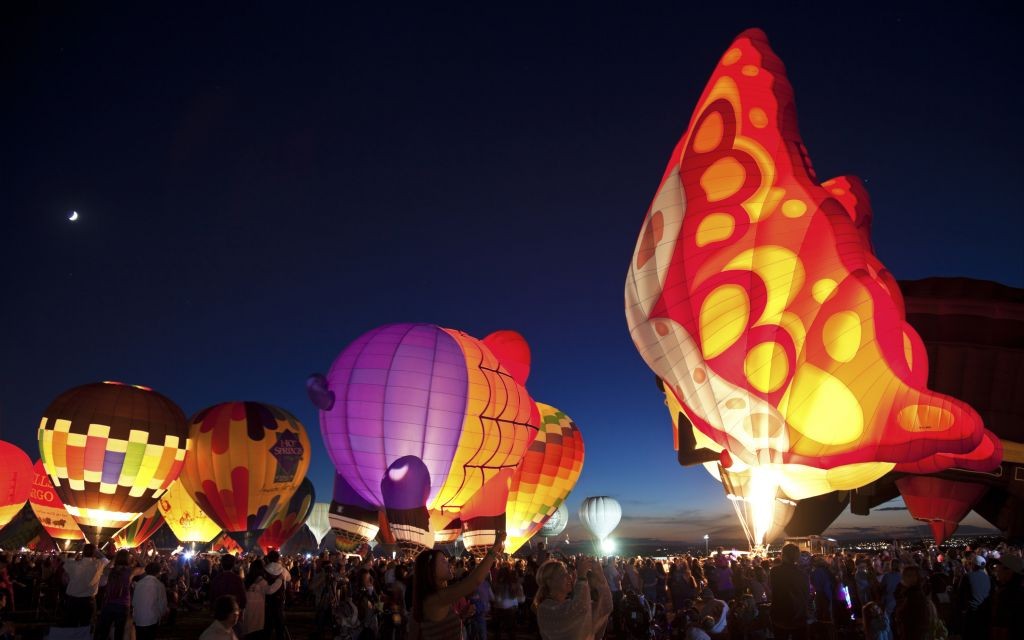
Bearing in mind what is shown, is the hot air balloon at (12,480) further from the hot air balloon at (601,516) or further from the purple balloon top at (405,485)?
the hot air balloon at (601,516)

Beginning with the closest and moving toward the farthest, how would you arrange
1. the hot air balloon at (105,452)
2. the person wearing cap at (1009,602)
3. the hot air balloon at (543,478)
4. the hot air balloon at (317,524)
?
the person wearing cap at (1009,602) < the hot air balloon at (105,452) < the hot air balloon at (543,478) < the hot air balloon at (317,524)

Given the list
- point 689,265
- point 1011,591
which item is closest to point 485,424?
point 689,265

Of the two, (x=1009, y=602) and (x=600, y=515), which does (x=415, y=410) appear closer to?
(x=1009, y=602)

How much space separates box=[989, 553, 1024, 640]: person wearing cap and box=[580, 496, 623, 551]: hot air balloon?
31152 millimetres

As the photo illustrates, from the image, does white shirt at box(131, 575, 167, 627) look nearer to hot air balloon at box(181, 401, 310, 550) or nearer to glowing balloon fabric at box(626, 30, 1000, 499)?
glowing balloon fabric at box(626, 30, 1000, 499)

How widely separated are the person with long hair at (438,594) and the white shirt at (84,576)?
4.76m

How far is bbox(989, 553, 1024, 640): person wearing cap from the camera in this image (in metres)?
3.68

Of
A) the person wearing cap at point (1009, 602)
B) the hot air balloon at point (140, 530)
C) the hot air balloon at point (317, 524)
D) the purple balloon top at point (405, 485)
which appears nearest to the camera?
the person wearing cap at point (1009, 602)

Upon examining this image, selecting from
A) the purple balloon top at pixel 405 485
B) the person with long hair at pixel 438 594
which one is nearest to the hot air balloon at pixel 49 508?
the purple balloon top at pixel 405 485

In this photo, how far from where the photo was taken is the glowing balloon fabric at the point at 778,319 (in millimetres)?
9156

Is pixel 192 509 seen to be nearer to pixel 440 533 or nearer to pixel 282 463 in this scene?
pixel 282 463

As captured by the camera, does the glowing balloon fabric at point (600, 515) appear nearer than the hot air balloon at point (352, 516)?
No

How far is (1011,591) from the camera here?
12.3 ft

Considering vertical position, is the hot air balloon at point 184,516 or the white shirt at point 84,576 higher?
the white shirt at point 84,576
